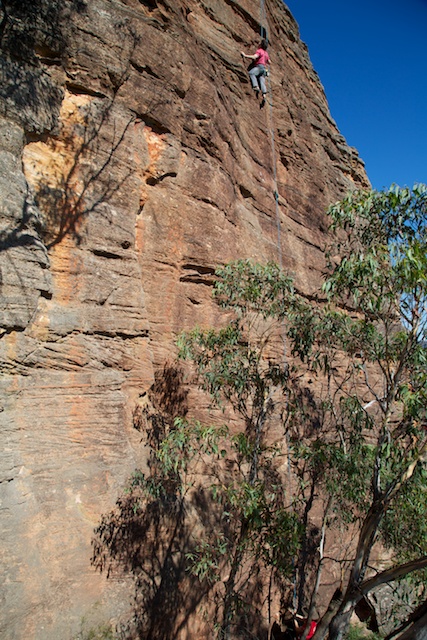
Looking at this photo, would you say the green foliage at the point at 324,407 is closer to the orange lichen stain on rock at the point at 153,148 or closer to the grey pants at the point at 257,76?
the orange lichen stain on rock at the point at 153,148

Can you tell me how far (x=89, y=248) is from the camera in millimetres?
7152

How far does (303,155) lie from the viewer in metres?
14.1

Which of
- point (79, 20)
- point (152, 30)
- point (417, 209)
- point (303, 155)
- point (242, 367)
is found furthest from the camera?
point (303, 155)

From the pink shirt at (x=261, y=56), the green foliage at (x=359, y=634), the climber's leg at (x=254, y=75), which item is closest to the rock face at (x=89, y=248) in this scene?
the climber's leg at (x=254, y=75)

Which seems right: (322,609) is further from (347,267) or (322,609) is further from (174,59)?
(174,59)

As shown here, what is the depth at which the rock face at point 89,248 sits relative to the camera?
597 centimetres

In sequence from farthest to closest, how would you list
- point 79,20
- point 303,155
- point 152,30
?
point 303,155 < point 152,30 < point 79,20

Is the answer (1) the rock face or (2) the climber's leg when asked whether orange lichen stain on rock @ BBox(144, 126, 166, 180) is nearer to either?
(1) the rock face

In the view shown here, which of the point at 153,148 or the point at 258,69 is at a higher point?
the point at 258,69

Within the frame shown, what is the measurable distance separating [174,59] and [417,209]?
18.6 ft

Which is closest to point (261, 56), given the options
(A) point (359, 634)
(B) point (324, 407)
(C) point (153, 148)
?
(C) point (153, 148)

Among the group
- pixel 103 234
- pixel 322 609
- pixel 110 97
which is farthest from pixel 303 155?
pixel 322 609

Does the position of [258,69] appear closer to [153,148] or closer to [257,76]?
[257,76]

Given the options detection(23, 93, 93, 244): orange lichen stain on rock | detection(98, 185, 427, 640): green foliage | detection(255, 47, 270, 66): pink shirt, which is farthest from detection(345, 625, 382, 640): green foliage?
detection(255, 47, 270, 66): pink shirt
